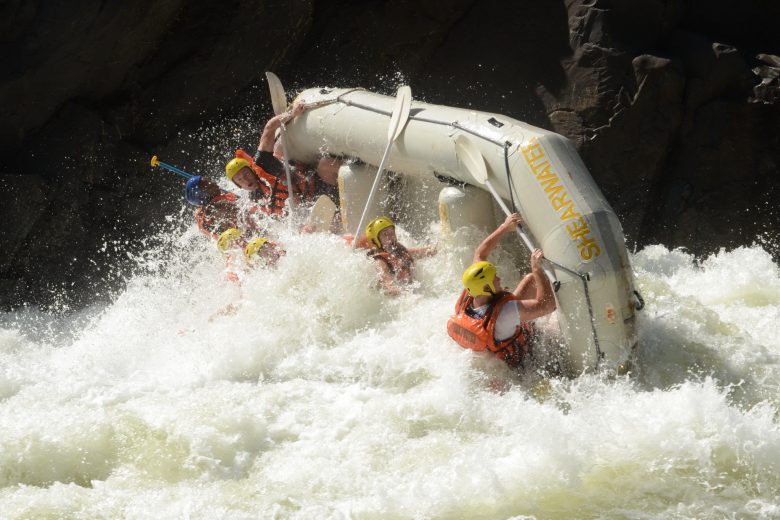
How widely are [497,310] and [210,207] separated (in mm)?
3173

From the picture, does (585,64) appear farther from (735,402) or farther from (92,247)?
(92,247)

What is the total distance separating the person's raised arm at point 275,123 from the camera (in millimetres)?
7566

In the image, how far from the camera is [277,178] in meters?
7.61

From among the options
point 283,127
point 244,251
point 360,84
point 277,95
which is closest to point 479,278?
point 244,251

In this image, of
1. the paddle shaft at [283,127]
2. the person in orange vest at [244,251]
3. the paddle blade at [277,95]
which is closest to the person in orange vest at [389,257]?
the person in orange vest at [244,251]

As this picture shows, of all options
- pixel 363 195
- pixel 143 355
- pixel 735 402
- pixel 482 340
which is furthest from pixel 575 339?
pixel 143 355

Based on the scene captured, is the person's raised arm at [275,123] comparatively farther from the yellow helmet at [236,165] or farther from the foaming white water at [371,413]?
the foaming white water at [371,413]

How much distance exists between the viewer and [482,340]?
5293 mm

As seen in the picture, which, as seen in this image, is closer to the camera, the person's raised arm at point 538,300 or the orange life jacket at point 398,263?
the person's raised arm at point 538,300

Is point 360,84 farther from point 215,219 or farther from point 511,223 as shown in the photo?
point 511,223

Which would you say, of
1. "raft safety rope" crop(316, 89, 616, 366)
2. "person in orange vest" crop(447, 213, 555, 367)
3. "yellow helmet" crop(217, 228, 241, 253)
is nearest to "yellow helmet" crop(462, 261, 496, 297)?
"person in orange vest" crop(447, 213, 555, 367)

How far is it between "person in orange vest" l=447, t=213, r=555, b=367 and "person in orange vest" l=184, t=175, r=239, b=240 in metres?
2.74

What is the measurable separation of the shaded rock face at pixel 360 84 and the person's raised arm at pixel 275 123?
4.45 feet

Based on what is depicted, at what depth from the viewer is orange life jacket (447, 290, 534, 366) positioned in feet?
17.3
